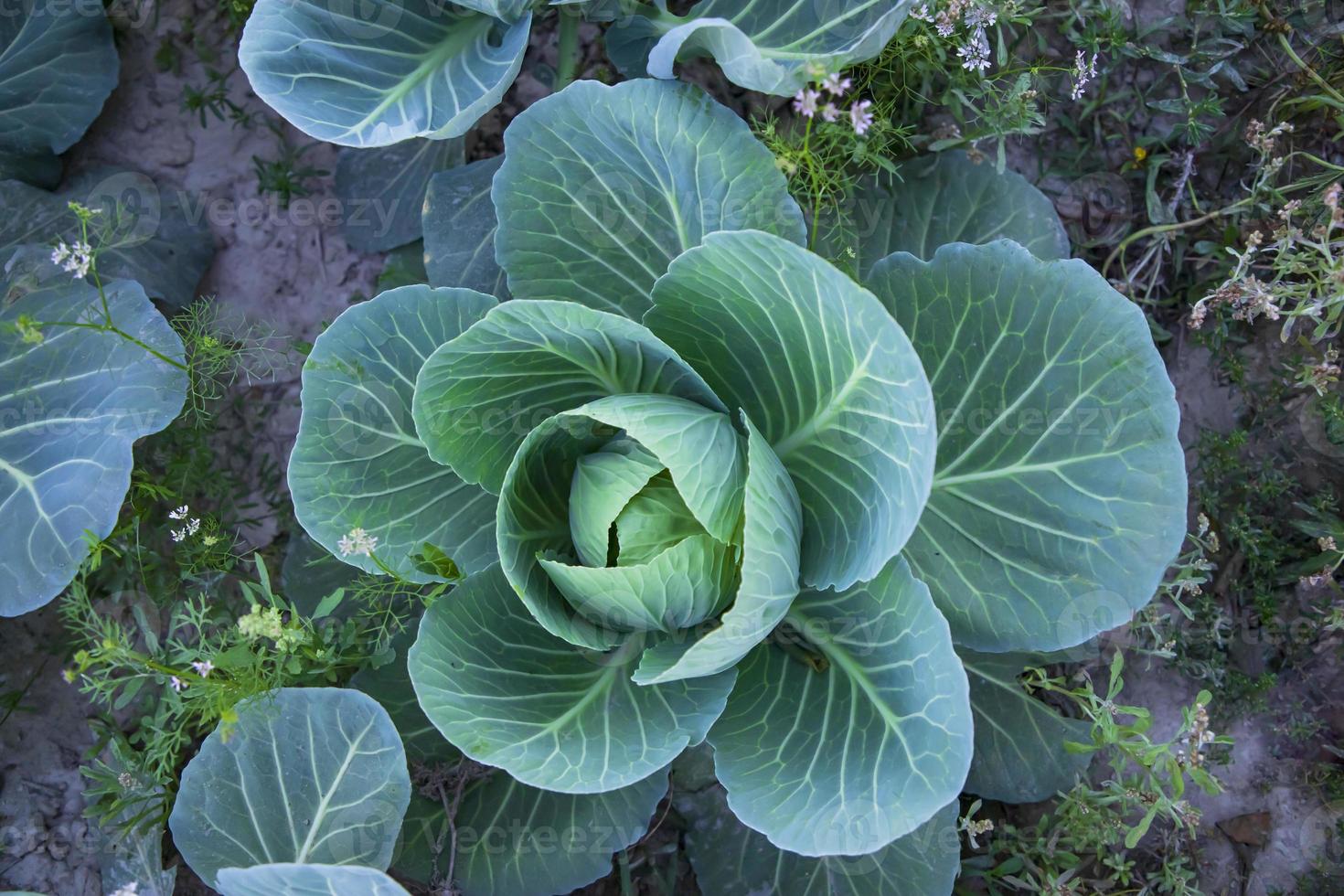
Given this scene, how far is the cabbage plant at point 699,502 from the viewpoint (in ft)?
6.88

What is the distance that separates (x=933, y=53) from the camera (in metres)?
Answer: 2.88

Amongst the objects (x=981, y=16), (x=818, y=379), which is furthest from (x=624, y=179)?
(x=981, y=16)

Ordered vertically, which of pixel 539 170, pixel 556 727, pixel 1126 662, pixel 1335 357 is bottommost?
pixel 1126 662

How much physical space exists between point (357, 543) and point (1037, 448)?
1521 mm

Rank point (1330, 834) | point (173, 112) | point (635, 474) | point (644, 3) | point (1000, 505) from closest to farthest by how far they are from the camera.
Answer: point (635, 474) → point (1000, 505) → point (644, 3) → point (1330, 834) → point (173, 112)

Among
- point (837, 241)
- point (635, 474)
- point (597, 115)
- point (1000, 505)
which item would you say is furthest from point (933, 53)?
point (635, 474)

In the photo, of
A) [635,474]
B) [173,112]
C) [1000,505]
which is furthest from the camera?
[173,112]

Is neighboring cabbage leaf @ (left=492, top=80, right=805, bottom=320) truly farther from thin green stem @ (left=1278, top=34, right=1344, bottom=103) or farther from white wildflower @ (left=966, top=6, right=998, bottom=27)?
thin green stem @ (left=1278, top=34, right=1344, bottom=103)

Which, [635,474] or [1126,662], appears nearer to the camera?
[635,474]

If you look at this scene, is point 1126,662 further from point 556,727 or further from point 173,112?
point 173,112

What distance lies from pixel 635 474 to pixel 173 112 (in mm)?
2319

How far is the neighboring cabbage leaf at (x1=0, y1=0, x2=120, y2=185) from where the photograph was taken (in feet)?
10.4

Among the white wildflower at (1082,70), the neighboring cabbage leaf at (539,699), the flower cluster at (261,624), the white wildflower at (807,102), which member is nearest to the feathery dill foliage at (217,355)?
the flower cluster at (261,624)

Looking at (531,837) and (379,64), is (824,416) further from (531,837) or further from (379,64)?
(379,64)
